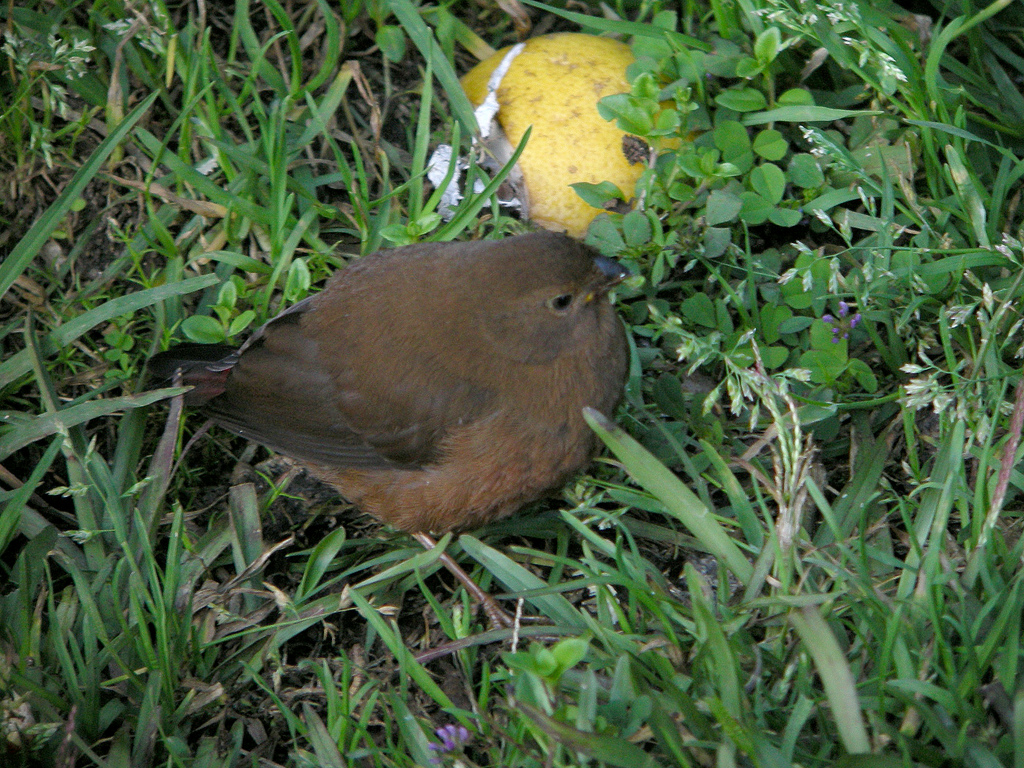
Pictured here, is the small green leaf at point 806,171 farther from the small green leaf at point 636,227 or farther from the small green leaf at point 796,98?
the small green leaf at point 636,227

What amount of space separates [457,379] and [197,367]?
3.58ft

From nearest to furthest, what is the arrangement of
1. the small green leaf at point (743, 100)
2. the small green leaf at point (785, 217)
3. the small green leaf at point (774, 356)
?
the small green leaf at point (774, 356), the small green leaf at point (785, 217), the small green leaf at point (743, 100)

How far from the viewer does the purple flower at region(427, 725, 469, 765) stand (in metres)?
2.77

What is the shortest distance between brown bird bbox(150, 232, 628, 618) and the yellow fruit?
0.58 metres

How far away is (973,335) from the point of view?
363 centimetres

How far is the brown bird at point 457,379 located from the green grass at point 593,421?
211 mm

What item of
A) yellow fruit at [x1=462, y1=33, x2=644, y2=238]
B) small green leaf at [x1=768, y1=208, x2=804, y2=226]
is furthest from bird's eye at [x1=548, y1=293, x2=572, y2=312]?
small green leaf at [x1=768, y1=208, x2=804, y2=226]

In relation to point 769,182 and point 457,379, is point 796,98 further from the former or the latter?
point 457,379

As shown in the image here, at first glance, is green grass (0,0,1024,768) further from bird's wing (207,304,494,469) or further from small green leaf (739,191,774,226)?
bird's wing (207,304,494,469)

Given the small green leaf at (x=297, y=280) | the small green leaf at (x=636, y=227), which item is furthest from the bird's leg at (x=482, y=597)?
the small green leaf at (x=636, y=227)

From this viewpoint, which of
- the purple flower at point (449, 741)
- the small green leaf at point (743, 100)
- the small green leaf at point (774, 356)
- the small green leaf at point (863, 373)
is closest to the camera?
the purple flower at point (449, 741)

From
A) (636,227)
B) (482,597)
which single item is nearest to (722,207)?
(636,227)

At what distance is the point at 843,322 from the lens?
365 centimetres

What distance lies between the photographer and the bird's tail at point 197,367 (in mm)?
3740
